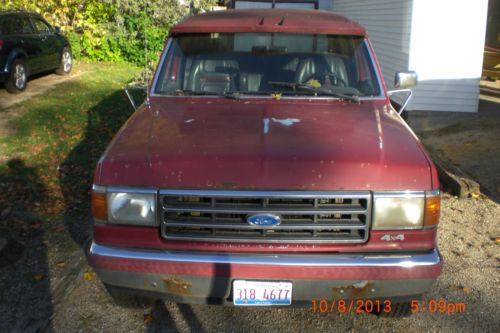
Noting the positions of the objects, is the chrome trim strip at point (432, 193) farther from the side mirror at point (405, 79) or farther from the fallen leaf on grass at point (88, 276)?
the fallen leaf on grass at point (88, 276)

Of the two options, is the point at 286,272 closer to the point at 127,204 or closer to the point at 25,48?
the point at 127,204

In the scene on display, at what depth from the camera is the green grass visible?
583cm

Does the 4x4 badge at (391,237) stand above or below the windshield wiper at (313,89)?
below

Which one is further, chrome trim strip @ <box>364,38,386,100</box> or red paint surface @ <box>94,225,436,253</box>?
chrome trim strip @ <box>364,38,386,100</box>

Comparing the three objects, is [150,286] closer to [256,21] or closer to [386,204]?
[386,204]

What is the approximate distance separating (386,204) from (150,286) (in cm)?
137

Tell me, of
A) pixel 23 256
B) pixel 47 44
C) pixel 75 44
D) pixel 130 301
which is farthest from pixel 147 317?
pixel 75 44

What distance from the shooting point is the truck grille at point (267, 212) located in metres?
2.90

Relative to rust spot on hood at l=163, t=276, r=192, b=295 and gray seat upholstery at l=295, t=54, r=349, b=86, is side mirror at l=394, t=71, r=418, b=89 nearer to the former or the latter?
gray seat upholstery at l=295, t=54, r=349, b=86

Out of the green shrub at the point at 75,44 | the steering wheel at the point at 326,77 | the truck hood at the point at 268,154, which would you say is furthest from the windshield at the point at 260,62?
the green shrub at the point at 75,44

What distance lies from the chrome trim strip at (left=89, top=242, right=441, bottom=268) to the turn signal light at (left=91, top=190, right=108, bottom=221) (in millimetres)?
220
